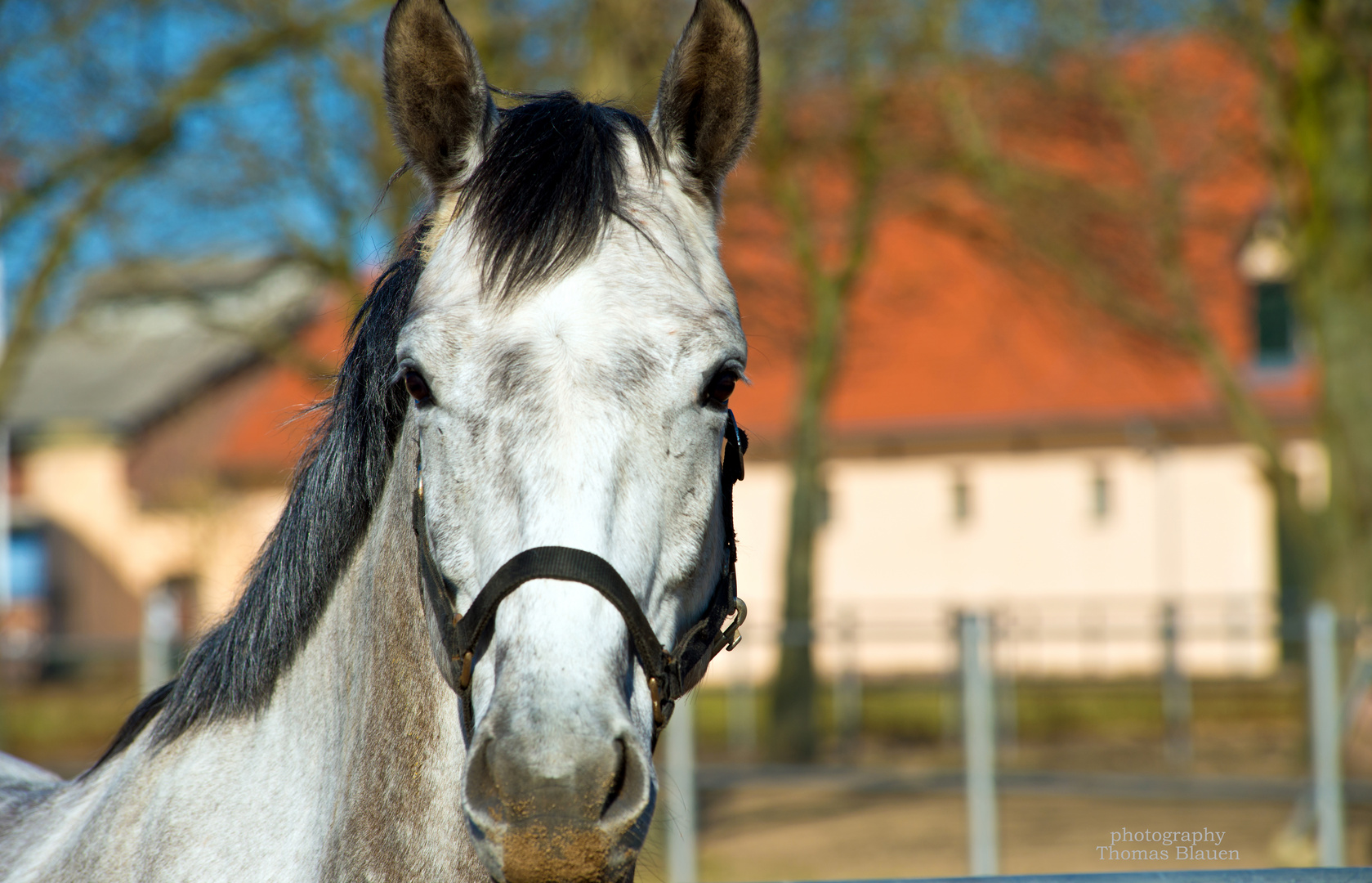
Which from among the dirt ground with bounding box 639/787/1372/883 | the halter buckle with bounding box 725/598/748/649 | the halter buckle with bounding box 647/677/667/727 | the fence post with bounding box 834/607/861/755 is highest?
the halter buckle with bounding box 725/598/748/649

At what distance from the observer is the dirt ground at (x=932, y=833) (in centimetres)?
767

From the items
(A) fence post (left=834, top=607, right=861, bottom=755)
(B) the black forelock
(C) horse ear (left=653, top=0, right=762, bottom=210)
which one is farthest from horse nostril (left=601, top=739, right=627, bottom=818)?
(A) fence post (left=834, top=607, right=861, bottom=755)

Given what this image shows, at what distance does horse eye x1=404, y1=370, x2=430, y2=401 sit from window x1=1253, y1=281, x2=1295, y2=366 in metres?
18.9

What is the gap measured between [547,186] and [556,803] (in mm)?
904

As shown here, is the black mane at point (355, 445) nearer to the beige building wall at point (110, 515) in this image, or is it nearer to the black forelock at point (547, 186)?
the black forelock at point (547, 186)

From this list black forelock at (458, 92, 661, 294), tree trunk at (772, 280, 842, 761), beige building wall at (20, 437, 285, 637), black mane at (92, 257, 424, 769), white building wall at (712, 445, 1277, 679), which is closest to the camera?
black forelock at (458, 92, 661, 294)

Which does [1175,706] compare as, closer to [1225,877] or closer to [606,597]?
[1225,877]

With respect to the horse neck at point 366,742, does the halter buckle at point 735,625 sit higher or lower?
higher

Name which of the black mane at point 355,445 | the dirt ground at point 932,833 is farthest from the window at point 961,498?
the black mane at point 355,445

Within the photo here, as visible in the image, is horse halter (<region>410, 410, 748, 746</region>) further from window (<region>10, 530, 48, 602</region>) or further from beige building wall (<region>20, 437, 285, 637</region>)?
window (<region>10, 530, 48, 602</region>)

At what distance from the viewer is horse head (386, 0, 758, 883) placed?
147cm

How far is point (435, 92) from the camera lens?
1911 mm

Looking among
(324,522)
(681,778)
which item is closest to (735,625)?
(324,522)

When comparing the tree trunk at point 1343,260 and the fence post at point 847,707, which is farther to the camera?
the fence post at point 847,707
